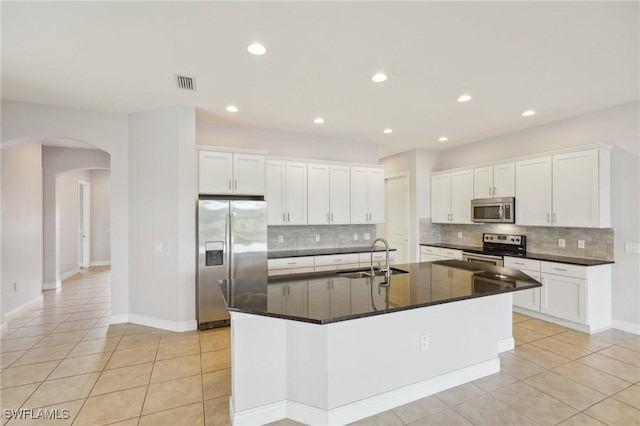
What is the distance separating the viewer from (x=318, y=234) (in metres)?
5.34

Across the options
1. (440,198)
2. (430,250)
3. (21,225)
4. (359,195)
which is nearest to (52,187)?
(21,225)

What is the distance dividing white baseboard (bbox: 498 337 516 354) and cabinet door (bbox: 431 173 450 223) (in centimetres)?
295

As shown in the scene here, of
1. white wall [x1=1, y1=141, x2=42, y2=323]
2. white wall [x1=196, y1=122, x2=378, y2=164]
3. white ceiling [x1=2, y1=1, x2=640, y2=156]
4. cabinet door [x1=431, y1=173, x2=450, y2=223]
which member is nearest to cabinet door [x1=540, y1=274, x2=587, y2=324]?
cabinet door [x1=431, y1=173, x2=450, y2=223]

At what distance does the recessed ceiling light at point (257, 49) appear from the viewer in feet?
8.01

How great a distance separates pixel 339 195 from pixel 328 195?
22cm

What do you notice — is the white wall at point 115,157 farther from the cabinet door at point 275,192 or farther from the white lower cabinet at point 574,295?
the white lower cabinet at point 574,295

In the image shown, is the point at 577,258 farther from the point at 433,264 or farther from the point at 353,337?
the point at 353,337

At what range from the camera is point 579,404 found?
2.32 meters

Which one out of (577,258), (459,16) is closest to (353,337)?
(459,16)

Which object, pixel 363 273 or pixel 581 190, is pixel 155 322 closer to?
pixel 363 273

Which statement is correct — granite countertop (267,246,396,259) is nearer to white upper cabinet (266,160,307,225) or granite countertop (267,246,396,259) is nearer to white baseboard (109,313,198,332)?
white upper cabinet (266,160,307,225)

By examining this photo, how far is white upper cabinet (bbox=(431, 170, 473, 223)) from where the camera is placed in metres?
5.50

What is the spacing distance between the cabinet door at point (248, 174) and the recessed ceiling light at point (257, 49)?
1.91m

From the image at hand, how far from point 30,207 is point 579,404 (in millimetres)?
7102
